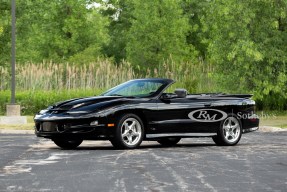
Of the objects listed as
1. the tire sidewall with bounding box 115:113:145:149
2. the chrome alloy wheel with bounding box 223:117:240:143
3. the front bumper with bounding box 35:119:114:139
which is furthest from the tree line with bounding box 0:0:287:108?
the front bumper with bounding box 35:119:114:139

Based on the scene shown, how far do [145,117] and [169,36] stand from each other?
102 feet

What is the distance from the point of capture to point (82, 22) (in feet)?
177

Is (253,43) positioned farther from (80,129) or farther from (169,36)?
(80,129)

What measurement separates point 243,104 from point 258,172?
21.0 feet

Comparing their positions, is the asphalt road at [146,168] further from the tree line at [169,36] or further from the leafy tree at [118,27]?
the leafy tree at [118,27]

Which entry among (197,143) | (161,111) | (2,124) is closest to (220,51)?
(2,124)

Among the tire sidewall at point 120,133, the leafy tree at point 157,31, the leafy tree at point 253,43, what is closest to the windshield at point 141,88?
the tire sidewall at point 120,133

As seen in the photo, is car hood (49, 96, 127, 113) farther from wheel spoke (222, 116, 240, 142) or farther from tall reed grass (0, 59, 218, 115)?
tall reed grass (0, 59, 218, 115)

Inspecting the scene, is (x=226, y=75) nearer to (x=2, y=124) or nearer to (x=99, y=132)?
(x=2, y=124)

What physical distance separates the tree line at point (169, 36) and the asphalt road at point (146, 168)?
48.0 feet

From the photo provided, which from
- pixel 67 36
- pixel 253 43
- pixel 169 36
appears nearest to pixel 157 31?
pixel 169 36

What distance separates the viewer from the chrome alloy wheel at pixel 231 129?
18516 mm

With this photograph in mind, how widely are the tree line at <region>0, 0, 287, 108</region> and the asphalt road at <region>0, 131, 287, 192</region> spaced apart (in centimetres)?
1463

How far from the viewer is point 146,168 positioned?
13.1 meters
